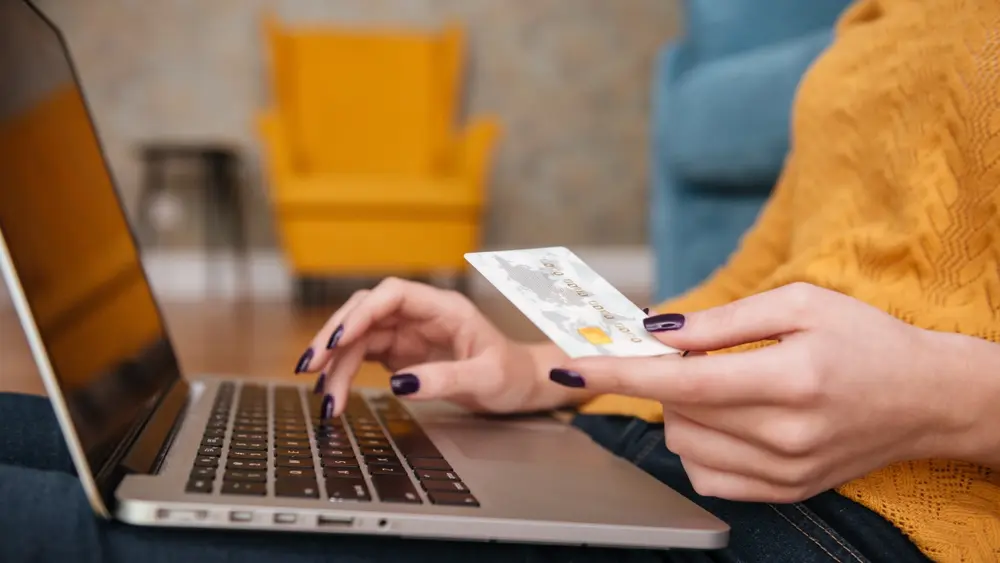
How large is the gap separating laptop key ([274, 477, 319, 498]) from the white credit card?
0.14 meters

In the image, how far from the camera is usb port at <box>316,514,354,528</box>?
371mm

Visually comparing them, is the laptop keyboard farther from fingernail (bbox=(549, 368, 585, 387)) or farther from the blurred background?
the blurred background

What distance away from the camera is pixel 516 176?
13.7 feet

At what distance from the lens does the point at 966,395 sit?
0.40 metres

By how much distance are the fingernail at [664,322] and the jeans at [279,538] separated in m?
0.12

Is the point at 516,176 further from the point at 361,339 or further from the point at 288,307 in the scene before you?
the point at 361,339

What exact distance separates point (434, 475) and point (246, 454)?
0.11 meters

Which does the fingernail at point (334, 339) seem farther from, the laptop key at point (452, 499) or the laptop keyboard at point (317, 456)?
the laptop key at point (452, 499)

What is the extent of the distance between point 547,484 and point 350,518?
0.13 m

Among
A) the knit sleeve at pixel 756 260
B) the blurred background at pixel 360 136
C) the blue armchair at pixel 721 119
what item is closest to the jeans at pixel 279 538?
the knit sleeve at pixel 756 260

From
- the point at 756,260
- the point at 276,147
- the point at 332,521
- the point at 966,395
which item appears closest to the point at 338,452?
the point at 332,521

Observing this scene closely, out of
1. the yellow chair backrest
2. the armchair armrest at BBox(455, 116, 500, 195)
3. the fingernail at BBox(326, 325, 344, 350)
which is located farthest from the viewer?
the yellow chair backrest

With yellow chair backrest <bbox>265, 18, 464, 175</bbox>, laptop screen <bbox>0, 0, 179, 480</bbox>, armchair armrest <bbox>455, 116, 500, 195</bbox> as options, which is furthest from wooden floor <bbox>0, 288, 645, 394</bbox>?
laptop screen <bbox>0, 0, 179, 480</bbox>

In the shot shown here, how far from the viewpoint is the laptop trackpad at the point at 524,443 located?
0.54 metres
